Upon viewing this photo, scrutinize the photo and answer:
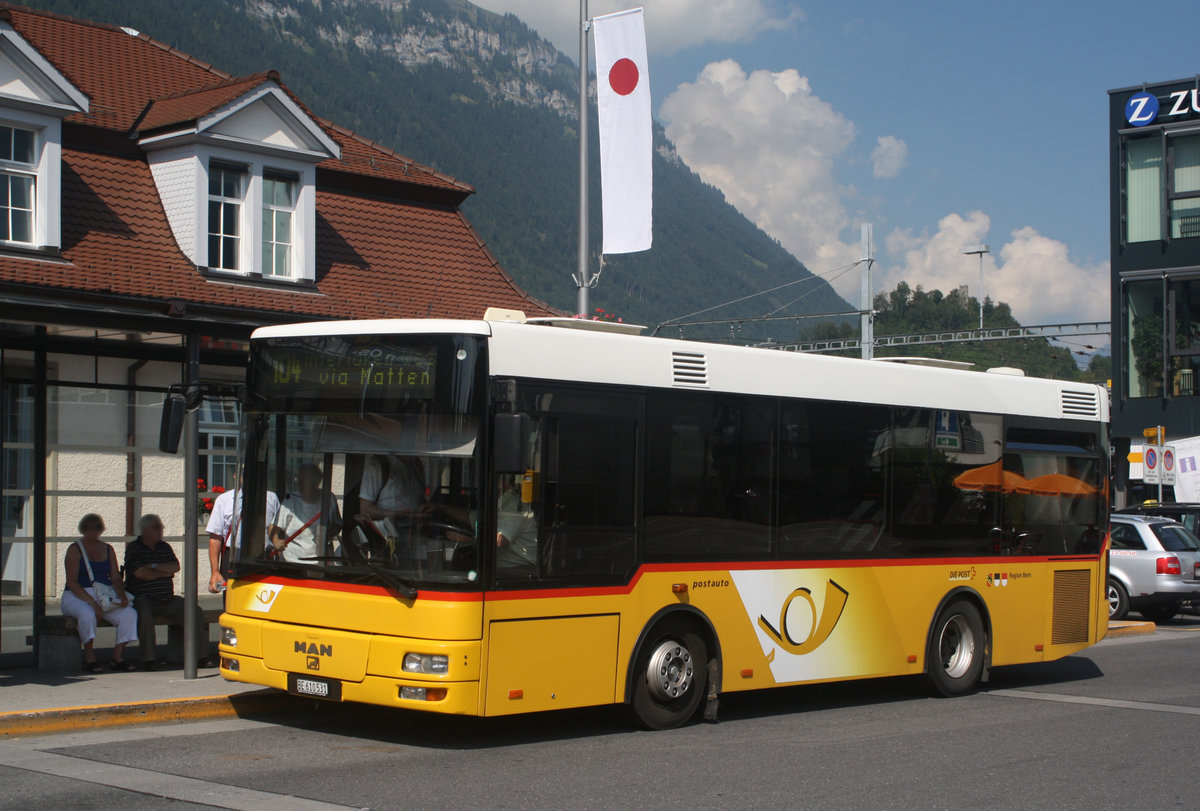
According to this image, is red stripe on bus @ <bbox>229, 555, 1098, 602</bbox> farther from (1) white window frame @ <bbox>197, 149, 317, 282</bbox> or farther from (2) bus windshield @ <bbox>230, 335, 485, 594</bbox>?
(1) white window frame @ <bbox>197, 149, 317, 282</bbox>

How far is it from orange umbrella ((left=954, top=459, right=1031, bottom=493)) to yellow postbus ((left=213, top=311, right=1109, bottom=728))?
506mm

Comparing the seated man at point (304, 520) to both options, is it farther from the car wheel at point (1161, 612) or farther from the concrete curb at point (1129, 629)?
the car wheel at point (1161, 612)

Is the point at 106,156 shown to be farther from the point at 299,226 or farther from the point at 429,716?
the point at 429,716

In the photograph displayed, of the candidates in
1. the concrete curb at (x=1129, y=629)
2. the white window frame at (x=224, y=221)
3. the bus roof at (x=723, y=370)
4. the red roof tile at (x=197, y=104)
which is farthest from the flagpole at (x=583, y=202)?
the concrete curb at (x=1129, y=629)

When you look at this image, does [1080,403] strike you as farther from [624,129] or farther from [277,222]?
[277,222]

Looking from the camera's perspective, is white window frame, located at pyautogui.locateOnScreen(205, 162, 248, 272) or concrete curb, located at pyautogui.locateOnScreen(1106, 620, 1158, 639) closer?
white window frame, located at pyautogui.locateOnScreen(205, 162, 248, 272)

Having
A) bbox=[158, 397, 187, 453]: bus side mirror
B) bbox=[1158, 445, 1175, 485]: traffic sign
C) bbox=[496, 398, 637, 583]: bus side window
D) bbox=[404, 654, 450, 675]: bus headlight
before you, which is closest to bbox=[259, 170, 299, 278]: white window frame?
→ bbox=[158, 397, 187, 453]: bus side mirror

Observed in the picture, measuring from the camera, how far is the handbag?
12325mm

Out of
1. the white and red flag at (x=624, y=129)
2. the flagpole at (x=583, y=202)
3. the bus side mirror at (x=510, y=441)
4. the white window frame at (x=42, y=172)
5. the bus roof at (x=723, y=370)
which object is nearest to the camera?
the bus side mirror at (x=510, y=441)

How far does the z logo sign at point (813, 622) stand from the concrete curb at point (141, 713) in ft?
13.2

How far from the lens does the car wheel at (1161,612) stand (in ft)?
71.8

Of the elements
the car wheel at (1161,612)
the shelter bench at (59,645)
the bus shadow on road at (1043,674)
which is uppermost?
the shelter bench at (59,645)

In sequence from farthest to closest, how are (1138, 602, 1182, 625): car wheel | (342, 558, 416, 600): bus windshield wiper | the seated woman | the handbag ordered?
(1138, 602, 1182, 625): car wheel
the handbag
the seated woman
(342, 558, 416, 600): bus windshield wiper

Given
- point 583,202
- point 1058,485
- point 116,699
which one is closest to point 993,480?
point 1058,485
